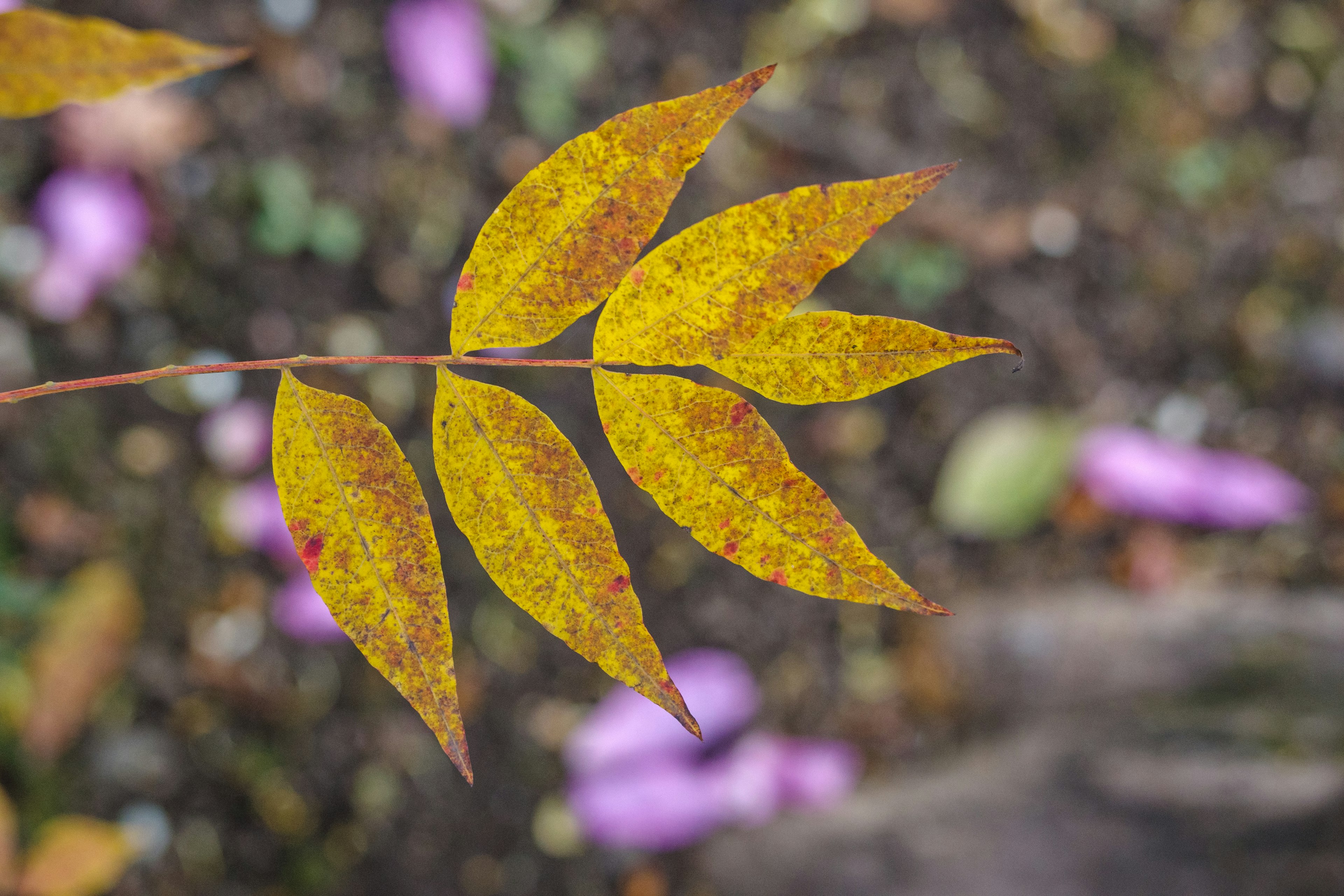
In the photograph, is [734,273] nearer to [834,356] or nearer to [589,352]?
[834,356]

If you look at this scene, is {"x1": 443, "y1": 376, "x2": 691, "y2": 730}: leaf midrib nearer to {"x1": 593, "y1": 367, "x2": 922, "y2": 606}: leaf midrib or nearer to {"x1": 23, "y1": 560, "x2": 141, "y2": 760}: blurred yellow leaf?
{"x1": 593, "y1": 367, "x2": 922, "y2": 606}: leaf midrib

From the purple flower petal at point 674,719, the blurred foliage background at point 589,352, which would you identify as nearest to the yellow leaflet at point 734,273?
the blurred foliage background at point 589,352

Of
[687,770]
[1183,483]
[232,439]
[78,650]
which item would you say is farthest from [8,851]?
[1183,483]

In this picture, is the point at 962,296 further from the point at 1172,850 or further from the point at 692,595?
the point at 1172,850

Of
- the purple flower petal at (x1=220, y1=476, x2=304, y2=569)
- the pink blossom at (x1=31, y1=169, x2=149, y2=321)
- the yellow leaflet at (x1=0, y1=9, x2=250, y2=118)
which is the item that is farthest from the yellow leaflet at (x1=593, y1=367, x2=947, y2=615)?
the pink blossom at (x1=31, y1=169, x2=149, y2=321)

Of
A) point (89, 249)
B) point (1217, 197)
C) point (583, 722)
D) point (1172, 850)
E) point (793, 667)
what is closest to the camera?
point (1172, 850)

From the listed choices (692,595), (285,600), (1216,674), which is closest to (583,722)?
(692,595)
